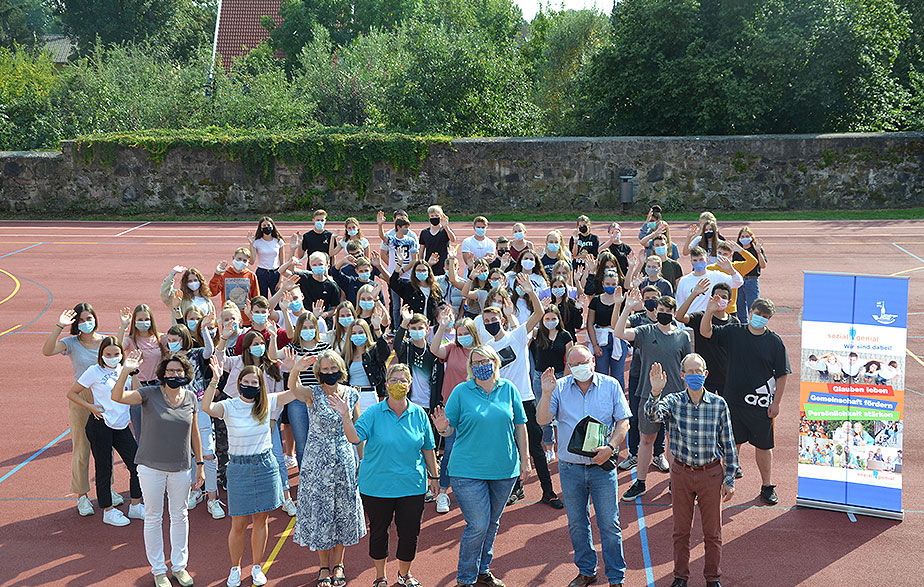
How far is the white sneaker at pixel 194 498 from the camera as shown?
344 inches

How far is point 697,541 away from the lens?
26.3 feet

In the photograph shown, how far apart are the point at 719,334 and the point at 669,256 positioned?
4165mm

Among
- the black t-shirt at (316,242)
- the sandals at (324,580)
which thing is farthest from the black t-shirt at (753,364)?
the black t-shirt at (316,242)

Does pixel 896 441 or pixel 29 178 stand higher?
pixel 29 178

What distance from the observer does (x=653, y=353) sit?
8812mm

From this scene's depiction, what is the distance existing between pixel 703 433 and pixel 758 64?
23.4 meters

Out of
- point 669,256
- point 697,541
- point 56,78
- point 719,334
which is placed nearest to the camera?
point 697,541

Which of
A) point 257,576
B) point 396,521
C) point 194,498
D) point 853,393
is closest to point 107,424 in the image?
point 194,498

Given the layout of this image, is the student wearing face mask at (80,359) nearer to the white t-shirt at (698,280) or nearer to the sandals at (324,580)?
the sandals at (324,580)

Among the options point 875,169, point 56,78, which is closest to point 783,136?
point 875,169

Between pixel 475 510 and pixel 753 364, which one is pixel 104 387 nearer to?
pixel 475 510

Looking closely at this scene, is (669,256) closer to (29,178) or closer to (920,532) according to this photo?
(920,532)

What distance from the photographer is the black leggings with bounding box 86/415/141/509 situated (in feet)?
28.0

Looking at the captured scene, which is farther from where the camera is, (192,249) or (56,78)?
(56,78)
